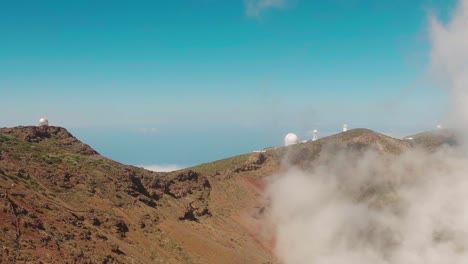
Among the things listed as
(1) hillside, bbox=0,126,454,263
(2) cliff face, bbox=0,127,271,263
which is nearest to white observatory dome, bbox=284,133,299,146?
(1) hillside, bbox=0,126,454,263

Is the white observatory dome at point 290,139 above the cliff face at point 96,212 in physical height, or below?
above

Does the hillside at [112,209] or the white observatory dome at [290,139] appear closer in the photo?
the hillside at [112,209]

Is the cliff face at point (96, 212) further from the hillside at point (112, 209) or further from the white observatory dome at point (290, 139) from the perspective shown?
the white observatory dome at point (290, 139)

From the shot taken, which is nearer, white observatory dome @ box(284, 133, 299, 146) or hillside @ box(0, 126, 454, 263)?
hillside @ box(0, 126, 454, 263)

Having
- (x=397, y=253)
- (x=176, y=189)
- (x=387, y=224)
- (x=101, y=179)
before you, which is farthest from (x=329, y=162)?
(x=101, y=179)

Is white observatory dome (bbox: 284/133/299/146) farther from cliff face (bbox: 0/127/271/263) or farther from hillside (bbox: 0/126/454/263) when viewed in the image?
cliff face (bbox: 0/127/271/263)

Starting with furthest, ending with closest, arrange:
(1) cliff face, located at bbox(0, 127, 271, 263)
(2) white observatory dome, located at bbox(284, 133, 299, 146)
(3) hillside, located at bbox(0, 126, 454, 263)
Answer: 1. (2) white observatory dome, located at bbox(284, 133, 299, 146)
2. (3) hillside, located at bbox(0, 126, 454, 263)
3. (1) cliff face, located at bbox(0, 127, 271, 263)

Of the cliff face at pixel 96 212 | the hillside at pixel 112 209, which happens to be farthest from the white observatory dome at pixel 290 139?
the cliff face at pixel 96 212

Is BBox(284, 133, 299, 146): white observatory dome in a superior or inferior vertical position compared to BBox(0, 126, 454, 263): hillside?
superior

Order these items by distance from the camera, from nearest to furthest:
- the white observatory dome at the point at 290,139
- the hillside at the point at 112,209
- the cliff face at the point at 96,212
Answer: the cliff face at the point at 96,212 → the hillside at the point at 112,209 → the white observatory dome at the point at 290,139

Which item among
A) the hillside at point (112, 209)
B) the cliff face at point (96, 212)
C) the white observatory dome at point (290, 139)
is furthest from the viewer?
the white observatory dome at point (290, 139)
